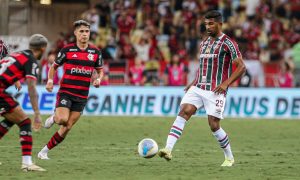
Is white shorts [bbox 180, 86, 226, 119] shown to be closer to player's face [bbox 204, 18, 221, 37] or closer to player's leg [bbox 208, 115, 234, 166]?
player's leg [bbox 208, 115, 234, 166]

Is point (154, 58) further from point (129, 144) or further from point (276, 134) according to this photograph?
point (129, 144)

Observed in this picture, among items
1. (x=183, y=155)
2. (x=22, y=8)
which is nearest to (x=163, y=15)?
(x=22, y=8)

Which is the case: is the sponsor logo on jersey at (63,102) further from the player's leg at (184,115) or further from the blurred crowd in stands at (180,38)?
the blurred crowd in stands at (180,38)

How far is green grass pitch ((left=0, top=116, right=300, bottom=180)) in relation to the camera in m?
12.6

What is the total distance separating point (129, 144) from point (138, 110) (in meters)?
8.31

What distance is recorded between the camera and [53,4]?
3347cm

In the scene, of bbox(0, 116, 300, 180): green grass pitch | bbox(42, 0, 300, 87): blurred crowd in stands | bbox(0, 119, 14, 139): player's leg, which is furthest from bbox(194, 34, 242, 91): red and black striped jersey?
bbox(42, 0, 300, 87): blurred crowd in stands

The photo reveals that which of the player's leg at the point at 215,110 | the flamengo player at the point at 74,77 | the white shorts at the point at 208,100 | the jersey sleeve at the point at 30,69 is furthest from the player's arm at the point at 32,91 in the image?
the player's leg at the point at 215,110

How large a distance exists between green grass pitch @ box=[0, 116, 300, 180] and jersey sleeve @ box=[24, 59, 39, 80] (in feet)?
4.51

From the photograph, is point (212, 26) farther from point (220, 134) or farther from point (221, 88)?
point (220, 134)

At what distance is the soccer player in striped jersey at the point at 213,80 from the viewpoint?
1366 cm

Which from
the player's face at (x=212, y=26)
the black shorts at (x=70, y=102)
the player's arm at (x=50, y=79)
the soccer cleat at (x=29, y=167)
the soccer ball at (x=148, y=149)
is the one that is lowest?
the soccer cleat at (x=29, y=167)

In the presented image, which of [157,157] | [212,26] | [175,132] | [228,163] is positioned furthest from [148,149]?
[212,26]

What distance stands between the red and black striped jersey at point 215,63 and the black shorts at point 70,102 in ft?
6.84
